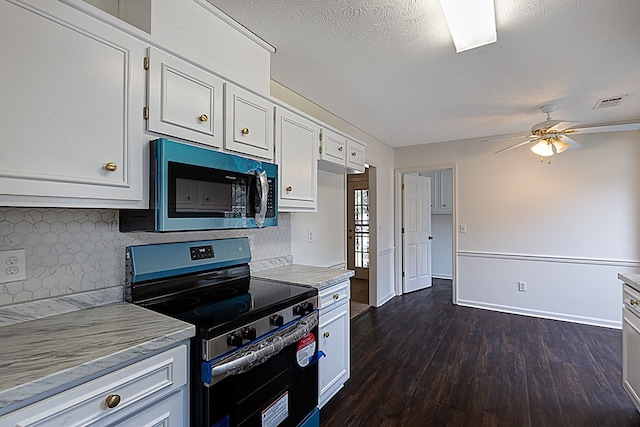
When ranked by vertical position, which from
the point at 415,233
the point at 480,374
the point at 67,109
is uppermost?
the point at 67,109

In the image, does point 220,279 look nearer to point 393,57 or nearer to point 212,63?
point 212,63

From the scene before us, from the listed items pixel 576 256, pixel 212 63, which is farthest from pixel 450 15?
pixel 576 256

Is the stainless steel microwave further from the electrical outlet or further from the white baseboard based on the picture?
the white baseboard

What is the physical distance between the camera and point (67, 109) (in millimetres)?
1086

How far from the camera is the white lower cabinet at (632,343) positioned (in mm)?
1911

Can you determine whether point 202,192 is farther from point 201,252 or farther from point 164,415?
point 164,415

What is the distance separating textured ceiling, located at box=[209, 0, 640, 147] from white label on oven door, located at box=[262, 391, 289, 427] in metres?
2.04

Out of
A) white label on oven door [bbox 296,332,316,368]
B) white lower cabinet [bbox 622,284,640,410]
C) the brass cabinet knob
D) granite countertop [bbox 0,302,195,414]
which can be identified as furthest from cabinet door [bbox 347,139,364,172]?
the brass cabinet knob

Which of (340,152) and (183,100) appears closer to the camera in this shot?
(183,100)

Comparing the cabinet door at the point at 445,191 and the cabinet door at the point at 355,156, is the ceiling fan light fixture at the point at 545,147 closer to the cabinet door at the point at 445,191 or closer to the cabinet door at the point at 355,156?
the cabinet door at the point at 355,156

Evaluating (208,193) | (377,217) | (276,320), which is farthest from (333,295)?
(377,217)

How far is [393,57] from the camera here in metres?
2.19

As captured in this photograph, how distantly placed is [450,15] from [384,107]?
5.05 ft

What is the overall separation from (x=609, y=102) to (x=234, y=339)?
3989 millimetres
